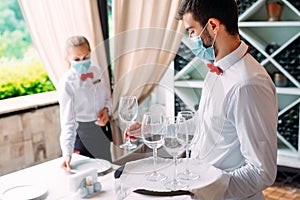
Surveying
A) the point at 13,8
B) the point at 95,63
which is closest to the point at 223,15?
the point at 95,63

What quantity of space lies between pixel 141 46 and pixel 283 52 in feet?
5.60

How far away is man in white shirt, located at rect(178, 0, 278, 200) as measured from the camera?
1.27 meters

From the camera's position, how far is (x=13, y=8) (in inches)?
112

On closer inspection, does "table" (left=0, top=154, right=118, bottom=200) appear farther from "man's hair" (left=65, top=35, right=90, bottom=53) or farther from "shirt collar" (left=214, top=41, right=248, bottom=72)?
"man's hair" (left=65, top=35, right=90, bottom=53)

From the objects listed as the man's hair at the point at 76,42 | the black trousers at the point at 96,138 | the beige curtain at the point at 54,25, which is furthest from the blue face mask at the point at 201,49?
the beige curtain at the point at 54,25

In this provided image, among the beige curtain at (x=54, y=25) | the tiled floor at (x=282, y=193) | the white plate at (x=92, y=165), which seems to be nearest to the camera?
the white plate at (x=92, y=165)

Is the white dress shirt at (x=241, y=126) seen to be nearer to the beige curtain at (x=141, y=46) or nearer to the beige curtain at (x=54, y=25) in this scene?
the beige curtain at (x=141, y=46)

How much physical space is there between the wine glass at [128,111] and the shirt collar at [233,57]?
0.44 metres

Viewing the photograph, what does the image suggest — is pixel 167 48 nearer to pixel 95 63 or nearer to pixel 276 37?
pixel 95 63

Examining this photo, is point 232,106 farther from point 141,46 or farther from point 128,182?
point 141,46

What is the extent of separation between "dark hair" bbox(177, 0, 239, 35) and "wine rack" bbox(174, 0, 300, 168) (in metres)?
2.06

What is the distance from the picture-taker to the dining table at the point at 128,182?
1.29 meters

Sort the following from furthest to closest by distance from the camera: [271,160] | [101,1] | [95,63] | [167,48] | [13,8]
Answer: [101,1] < [13,8] < [167,48] < [95,63] < [271,160]

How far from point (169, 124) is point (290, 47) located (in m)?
2.31
